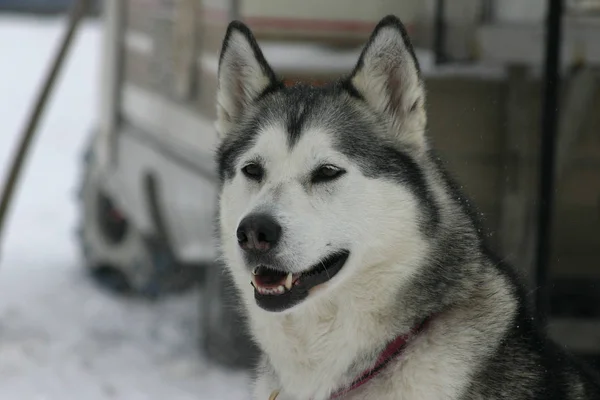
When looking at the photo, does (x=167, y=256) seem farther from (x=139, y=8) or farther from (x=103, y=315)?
(x=139, y=8)

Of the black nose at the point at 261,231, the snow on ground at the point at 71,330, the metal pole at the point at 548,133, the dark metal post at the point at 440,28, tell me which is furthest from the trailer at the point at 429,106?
the black nose at the point at 261,231

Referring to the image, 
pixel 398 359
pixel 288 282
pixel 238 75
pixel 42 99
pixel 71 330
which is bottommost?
pixel 71 330

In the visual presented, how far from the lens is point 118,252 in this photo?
787cm

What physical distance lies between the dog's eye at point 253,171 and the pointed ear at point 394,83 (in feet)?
1.24

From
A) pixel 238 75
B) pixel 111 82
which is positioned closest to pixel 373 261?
pixel 238 75

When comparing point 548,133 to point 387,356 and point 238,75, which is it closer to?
point 238,75

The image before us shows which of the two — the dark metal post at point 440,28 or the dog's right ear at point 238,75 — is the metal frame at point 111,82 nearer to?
the dark metal post at point 440,28

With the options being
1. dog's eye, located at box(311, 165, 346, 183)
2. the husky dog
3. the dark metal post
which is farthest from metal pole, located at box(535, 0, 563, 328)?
dog's eye, located at box(311, 165, 346, 183)

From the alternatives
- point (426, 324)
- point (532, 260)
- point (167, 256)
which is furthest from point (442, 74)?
point (426, 324)

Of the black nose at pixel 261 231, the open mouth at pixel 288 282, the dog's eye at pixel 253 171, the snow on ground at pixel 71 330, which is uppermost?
the dog's eye at pixel 253 171

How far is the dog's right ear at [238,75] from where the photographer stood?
3209mm

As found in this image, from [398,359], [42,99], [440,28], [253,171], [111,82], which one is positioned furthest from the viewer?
[111,82]

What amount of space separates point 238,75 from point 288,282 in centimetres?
76

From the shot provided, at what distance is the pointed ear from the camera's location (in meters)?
3.01
